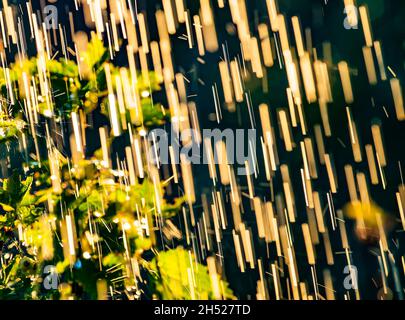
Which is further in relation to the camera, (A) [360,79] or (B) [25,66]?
(A) [360,79]

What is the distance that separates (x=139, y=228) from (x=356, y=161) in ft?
18.3

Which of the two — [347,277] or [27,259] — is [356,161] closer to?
[347,277]

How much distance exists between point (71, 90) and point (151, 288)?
193cm

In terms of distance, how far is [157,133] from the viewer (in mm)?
6641

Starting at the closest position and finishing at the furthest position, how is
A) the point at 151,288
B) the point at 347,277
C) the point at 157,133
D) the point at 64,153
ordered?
the point at 151,288 < the point at 64,153 < the point at 157,133 < the point at 347,277

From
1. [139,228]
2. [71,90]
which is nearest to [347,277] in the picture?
[139,228]

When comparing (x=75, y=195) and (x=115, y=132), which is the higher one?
(x=115, y=132)

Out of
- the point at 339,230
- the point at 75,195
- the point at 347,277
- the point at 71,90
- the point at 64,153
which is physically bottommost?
the point at 347,277

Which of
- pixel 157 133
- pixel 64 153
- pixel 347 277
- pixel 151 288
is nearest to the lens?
pixel 151 288

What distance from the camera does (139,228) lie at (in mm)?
5422
